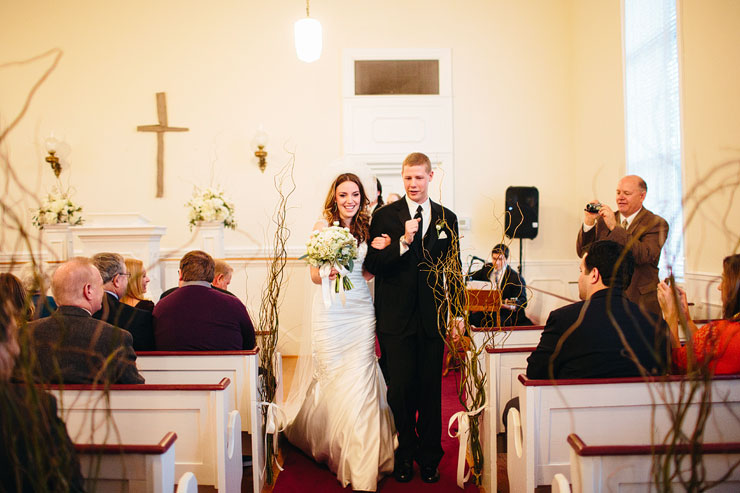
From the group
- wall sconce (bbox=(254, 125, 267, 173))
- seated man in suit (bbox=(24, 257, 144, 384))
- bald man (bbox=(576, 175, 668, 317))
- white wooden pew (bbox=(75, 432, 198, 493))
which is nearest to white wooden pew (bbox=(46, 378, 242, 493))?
seated man in suit (bbox=(24, 257, 144, 384))

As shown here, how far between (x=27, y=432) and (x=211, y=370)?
70.4 inches

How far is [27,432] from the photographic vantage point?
3.88 feet

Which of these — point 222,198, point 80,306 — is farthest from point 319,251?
point 222,198

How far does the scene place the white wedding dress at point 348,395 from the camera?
3078mm

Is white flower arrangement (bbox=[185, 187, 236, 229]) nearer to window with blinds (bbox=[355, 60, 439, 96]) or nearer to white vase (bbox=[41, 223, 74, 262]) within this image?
white vase (bbox=[41, 223, 74, 262])

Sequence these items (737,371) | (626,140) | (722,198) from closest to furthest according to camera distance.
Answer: (737,371) < (722,198) < (626,140)

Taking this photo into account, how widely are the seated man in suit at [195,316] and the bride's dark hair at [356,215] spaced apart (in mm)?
805

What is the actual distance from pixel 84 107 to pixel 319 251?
6262 mm

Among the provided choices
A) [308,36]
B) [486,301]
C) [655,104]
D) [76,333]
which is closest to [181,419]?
[76,333]

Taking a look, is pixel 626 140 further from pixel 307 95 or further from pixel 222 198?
pixel 222 198

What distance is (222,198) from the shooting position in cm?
664

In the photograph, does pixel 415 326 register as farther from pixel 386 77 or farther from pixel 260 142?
pixel 386 77

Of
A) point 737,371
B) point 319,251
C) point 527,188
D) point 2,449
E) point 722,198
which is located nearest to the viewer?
point 2,449

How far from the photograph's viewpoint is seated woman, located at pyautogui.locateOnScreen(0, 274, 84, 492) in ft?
3.85
